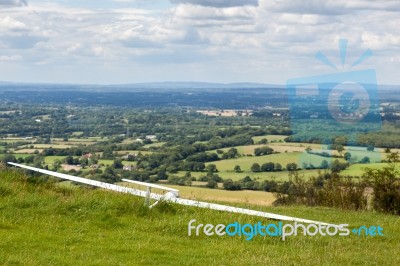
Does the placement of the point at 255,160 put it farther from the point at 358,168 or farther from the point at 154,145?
the point at 358,168

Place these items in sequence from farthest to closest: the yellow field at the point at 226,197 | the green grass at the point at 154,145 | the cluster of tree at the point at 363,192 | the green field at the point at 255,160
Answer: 1. the green grass at the point at 154,145
2. the green field at the point at 255,160
3. the yellow field at the point at 226,197
4. the cluster of tree at the point at 363,192

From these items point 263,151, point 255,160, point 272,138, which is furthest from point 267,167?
point 272,138

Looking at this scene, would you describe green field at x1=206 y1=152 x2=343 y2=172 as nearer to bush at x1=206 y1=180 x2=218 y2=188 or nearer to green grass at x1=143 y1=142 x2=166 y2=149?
bush at x1=206 y1=180 x2=218 y2=188

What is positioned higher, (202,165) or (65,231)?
(65,231)

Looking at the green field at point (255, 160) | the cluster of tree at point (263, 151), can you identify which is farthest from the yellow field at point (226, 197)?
the cluster of tree at point (263, 151)

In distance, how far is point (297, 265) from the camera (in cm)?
832

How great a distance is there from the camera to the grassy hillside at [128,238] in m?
8.45

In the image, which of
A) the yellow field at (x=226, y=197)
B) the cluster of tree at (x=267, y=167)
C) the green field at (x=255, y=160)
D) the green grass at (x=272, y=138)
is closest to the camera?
the yellow field at (x=226, y=197)

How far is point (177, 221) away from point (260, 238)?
1.58m

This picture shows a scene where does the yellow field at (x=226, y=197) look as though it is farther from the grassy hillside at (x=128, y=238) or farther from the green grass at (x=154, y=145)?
the green grass at (x=154, y=145)

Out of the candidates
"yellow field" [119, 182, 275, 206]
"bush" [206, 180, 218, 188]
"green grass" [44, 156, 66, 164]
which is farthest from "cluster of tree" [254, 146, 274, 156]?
"green grass" [44, 156, 66, 164]

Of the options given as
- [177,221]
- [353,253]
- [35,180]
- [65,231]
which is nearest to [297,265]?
[353,253]

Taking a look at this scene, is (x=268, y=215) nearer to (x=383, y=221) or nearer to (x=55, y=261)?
(x=383, y=221)

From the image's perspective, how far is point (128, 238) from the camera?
967 centimetres
